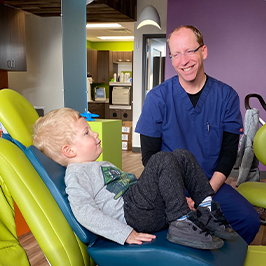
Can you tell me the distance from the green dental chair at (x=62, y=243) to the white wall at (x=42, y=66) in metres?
4.76

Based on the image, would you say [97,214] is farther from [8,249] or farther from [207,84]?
[207,84]

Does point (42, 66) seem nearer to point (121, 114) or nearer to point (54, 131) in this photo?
point (121, 114)

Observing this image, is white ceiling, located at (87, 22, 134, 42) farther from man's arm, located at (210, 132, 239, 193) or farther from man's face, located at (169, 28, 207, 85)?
man's arm, located at (210, 132, 239, 193)

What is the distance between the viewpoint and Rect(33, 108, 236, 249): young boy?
964 mm

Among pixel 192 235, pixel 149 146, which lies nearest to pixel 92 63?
pixel 149 146

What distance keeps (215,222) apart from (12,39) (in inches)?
164

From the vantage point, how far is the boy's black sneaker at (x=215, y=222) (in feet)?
3.38

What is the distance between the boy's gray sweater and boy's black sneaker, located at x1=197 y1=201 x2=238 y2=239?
247 millimetres

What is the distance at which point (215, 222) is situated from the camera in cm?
104

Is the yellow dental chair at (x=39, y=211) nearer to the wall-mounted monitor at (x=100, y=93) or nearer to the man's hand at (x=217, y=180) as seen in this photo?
the man's hand at (x=217, y=180)

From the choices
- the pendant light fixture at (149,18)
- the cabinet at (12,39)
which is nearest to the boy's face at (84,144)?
the pendant light fixture at (149,18)

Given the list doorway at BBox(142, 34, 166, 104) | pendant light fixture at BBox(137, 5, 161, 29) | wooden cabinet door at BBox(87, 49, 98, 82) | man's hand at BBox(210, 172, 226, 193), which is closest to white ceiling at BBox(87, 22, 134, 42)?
wooden cabinet door at BBox(87, 49, 98, 82)

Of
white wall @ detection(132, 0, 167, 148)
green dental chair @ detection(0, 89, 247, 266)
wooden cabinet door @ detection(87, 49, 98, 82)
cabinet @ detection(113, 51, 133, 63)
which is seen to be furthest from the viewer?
cabinet @ detection(113, 51, 133, 63)

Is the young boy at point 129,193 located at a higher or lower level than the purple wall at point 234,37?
lower
